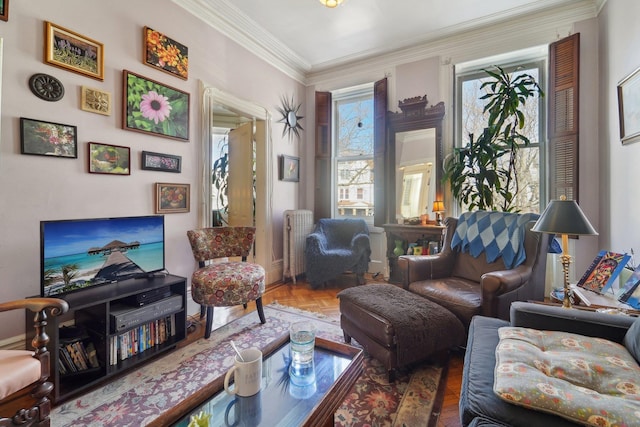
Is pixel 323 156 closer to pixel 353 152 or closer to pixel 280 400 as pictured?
pixel 353 152

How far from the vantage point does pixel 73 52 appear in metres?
1.93

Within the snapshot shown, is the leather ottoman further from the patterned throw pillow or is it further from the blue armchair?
the blue armchair

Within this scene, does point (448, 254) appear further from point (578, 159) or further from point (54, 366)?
point (54, 366)

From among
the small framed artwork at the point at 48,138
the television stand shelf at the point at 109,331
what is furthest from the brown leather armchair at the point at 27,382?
the small framed artwork at the point at 48,138

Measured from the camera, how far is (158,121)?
8.05 feet

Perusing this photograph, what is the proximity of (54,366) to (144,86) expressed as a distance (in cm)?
204

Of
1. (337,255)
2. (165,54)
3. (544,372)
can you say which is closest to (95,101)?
(165,54)

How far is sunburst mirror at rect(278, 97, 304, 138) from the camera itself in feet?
13.1

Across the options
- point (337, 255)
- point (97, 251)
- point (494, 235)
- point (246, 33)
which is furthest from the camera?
point (337, 255)

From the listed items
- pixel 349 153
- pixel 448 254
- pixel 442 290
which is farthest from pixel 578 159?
pixel 349 153

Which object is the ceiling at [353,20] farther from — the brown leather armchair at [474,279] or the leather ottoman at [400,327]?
the leather ottoman at [400,327]

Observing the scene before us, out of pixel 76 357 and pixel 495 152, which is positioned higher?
pixel 495 152

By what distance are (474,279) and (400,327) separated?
45.6 inches

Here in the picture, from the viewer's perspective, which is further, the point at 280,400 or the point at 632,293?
the point at 632,293
